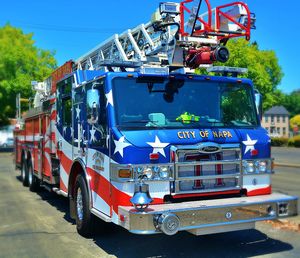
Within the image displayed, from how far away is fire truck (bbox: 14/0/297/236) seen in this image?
5.36m

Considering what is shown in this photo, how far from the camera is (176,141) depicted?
18.3 ft

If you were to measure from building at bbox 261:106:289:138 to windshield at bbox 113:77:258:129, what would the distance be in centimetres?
9498

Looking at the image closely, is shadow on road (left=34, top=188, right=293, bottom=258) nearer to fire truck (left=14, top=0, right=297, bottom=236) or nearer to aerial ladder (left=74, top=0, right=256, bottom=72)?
fire truck (left=14, top=0, right=297, bottom=236)

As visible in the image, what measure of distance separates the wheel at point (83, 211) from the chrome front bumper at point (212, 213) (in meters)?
1.29

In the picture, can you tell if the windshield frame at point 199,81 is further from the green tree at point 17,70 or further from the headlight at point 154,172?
the green tree at point 17,70

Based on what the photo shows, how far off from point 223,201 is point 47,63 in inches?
1264

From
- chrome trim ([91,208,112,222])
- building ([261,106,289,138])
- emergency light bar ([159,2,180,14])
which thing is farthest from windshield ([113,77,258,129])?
building ([261,106,289,138])

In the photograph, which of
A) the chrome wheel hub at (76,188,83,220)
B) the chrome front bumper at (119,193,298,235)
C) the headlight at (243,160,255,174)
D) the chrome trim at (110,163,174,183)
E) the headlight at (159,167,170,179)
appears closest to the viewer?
the chrome front bumper at (119,193,298,235)

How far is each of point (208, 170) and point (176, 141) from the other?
598 millimetres

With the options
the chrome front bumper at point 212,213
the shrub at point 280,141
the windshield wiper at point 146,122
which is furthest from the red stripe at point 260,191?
the shrub at point 280,141

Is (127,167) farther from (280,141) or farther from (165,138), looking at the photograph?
(280,141)

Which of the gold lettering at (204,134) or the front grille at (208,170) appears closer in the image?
the front grille at (208,170)

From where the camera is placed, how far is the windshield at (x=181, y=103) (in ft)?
19.0

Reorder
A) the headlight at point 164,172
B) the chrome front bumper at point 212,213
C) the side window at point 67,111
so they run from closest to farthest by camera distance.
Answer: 1. the chrome front bumper at point 212,213
2. the headlight at point 164,172
3. the side window at point 67,111
